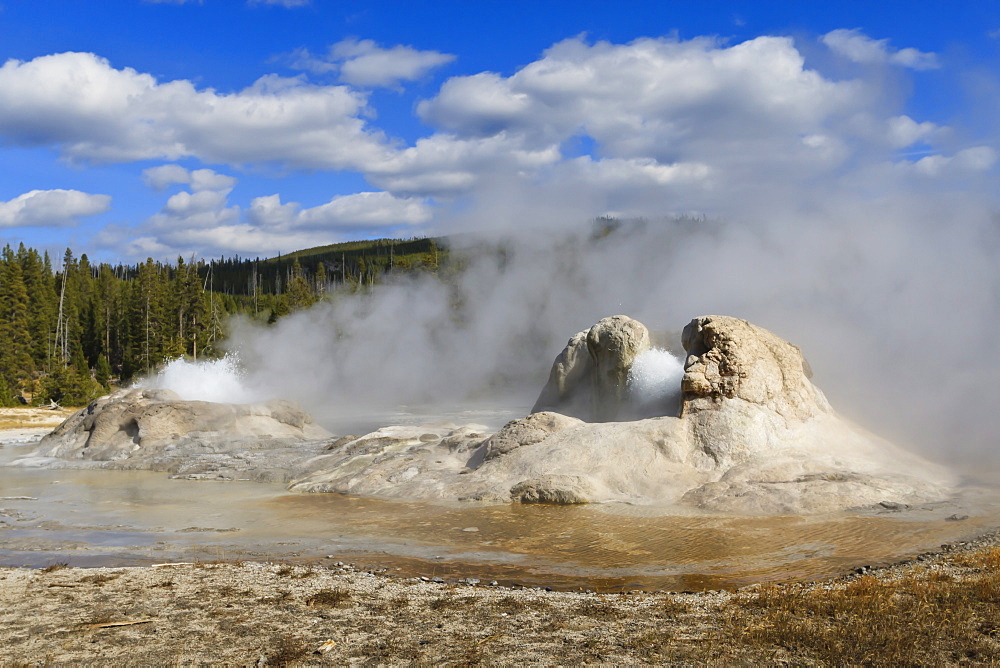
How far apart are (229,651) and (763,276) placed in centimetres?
2683

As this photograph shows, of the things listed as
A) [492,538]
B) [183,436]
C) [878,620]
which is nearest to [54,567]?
[492,538]

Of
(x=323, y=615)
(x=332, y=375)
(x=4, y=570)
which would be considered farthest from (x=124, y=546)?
(x=332, y=375)

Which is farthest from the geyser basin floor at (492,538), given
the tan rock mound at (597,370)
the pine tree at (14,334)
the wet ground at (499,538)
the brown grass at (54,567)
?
the pine tree at (14,334)

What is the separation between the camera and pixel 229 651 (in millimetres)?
5953

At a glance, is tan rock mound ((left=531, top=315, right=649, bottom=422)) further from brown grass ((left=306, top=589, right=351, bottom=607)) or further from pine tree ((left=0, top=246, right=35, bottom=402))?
pine tree ((left=0, top=246, right=35, bottom=402))

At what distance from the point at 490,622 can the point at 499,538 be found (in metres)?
4.51

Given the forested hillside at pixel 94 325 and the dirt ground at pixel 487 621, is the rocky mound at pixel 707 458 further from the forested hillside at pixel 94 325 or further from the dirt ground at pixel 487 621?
the forested hillside at pixel 94 325

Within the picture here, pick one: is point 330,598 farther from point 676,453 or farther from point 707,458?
point 707,458

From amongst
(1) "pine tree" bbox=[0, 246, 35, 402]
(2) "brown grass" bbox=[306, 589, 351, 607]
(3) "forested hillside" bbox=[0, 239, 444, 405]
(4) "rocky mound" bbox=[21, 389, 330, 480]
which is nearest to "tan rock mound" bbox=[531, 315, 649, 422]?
(4) "rocky mound" bbox=[21, 389, 330, 480]

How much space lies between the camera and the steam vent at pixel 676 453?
13008 millimetres

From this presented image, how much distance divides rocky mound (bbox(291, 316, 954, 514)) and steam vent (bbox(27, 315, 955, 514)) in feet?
0.09

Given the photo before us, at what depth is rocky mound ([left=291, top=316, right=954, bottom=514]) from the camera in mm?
12836

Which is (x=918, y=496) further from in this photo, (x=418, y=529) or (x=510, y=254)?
(x=510, y=254)

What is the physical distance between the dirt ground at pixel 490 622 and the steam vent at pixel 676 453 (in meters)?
4.73
